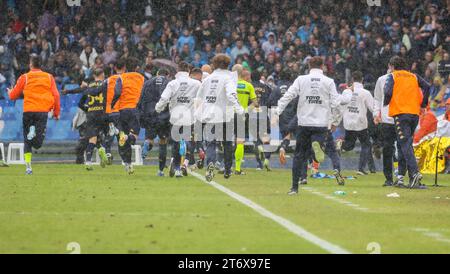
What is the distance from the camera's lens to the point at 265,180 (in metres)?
22.9

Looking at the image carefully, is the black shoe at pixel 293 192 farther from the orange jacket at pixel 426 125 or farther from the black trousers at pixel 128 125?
the orange jacket at pixel 426 125

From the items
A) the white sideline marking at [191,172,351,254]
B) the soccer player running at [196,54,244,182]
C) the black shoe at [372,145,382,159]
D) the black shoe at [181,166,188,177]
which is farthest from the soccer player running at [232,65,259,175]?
Result: the white sideline marking at [191,172,351,254]

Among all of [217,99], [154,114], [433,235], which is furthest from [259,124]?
[433,235]

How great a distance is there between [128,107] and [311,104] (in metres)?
6.21

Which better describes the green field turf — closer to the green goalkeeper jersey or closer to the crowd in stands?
the green goalkeeper jersey

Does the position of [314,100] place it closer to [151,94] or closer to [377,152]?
[151,94]

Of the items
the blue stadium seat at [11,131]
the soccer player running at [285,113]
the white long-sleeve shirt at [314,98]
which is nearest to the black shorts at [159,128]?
the soccer player running at [285,113]

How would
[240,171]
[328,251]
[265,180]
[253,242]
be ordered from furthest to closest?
[240,171], [265,180], [253,242], [328,251]

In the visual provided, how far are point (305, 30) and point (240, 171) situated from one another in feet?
46.8

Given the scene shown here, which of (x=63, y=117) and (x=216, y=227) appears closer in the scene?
(x=216, y=227)

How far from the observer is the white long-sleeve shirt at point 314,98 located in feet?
62.3

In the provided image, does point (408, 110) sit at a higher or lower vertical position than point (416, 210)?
higher

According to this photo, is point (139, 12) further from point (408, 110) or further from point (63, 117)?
point (408, 110)
